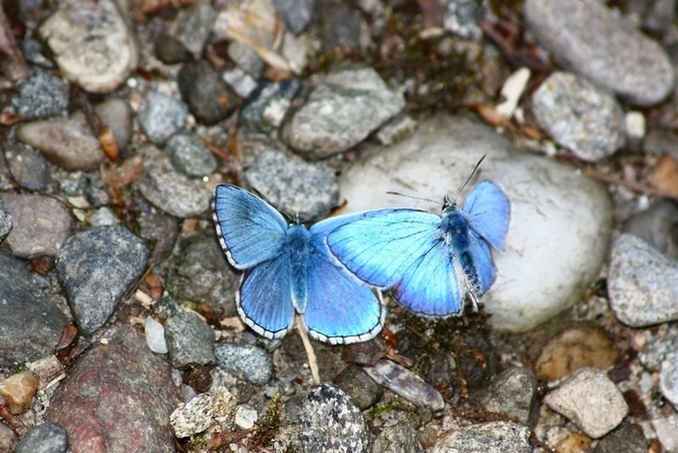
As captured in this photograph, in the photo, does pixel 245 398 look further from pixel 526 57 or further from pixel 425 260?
pixel 526 57

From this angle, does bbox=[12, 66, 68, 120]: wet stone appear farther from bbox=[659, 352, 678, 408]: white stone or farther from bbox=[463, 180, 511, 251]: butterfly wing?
bbox=[659, 352, 678, 408]: white stone

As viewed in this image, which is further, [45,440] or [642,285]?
[642,285]

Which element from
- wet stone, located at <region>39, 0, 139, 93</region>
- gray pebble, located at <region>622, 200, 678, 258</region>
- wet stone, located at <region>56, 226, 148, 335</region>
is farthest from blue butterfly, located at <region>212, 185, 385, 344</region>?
gray pebble, located at <region>622, 200, 678, 258</region>

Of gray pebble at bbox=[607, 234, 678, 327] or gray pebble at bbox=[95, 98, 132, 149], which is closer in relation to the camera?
gray pebble at bbox=[607, 234, 678, 327]

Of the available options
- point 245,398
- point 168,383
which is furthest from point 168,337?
point 245,398

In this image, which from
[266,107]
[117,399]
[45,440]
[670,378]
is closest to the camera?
[45,440]

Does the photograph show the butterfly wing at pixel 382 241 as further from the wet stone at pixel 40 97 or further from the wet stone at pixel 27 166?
the wet stone at pixel 40 97

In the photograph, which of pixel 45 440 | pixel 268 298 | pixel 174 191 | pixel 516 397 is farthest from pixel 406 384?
pixel 45 440

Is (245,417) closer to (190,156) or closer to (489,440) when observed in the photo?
(489,440)
